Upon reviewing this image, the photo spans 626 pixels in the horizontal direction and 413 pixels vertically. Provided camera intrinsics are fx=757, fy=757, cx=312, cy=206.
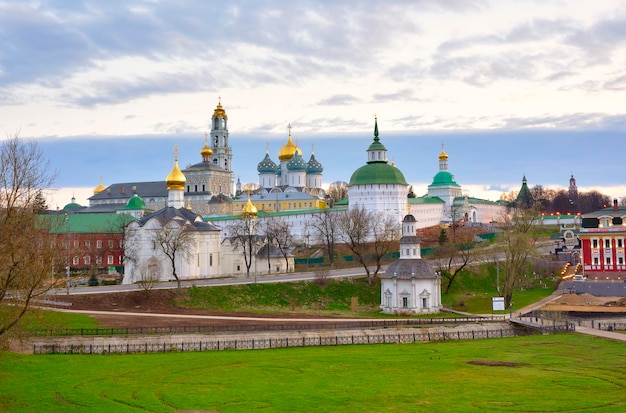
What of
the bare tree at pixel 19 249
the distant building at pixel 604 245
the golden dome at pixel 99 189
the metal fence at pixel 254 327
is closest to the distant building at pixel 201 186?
the golden dome at pixel 99 189

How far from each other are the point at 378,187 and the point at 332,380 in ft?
228

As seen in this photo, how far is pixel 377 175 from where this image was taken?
99.9m

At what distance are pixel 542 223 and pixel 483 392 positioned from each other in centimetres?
9531

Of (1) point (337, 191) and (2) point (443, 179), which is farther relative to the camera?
(1) point (337, 191)

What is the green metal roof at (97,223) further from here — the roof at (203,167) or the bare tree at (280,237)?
the roof at (203,167)

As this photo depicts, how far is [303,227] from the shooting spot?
10844cm

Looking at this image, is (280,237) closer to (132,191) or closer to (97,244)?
(97,244)

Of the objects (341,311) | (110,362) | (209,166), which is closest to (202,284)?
(341,311)

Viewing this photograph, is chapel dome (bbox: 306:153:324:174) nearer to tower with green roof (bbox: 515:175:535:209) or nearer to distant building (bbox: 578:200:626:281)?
tower with green roof (bbox: 515:175:535:209)

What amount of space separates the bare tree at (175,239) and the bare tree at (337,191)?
89253 millimetres

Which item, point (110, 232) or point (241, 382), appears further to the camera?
point (110, 232)

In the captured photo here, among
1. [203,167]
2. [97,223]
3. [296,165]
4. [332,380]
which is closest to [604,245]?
[332,380]

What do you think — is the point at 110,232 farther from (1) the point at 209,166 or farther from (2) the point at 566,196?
(2) the point at 566,196

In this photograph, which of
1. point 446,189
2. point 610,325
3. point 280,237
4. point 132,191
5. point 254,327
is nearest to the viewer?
point 254,327
